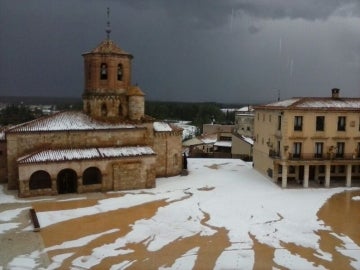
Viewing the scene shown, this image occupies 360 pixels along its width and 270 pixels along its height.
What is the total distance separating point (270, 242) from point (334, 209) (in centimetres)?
966

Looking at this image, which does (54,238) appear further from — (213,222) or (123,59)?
(123,59)

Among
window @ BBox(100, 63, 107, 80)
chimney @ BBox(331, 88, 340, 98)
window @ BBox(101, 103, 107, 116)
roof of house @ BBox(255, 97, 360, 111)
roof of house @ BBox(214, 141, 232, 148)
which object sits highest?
window @ BBox(100, 63, 107, 80)

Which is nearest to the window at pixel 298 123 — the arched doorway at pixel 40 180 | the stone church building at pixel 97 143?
the stone church building at pixel 97 143

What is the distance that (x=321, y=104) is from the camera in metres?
36.9

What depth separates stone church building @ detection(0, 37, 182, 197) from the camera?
33031 mm

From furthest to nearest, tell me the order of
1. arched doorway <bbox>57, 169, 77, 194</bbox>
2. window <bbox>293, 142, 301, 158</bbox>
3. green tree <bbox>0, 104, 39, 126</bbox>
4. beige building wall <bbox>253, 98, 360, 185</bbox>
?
green tree <bbox>0, 104, 39, 126</bbox> → window <bbox>293, 142, 301, 158</bbox> → beige building wall <bbox>253, 98, 360, 185</bbox> → arched doorway <bbox>57, 169, 77, 194</bbox>

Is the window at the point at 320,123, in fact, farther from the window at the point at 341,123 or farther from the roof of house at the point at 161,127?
the roof of house at the point at 161,127

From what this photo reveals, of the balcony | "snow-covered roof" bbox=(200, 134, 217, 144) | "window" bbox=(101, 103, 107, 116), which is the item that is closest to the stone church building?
"window" bbox=(101, 103, 107, 116)

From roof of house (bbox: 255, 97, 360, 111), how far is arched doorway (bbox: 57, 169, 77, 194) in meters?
20.2

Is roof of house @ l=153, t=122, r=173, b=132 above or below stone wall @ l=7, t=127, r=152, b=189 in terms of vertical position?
above

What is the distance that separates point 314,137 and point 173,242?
1980cm

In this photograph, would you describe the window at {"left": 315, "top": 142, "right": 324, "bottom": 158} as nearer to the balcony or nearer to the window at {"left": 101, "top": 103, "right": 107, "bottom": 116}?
the balcony

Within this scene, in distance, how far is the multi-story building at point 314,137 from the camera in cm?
3556

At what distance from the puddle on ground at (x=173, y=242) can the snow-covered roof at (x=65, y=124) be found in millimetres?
7892
